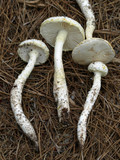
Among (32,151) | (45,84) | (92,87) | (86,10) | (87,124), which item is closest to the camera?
(32,151)

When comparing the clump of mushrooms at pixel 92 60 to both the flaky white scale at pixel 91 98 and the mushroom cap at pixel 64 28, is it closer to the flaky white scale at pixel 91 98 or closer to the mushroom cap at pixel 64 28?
the flaky white scale at pixel 91 98

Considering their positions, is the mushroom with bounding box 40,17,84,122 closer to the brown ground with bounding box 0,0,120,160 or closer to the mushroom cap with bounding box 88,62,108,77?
the brown ground with bounding box 0,0,120,160

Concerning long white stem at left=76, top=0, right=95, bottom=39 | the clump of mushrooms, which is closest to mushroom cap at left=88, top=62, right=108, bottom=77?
the clump of mushrooms

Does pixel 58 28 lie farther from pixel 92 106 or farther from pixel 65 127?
pixel 65 127

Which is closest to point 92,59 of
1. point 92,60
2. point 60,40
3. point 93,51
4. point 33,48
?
point 92,60

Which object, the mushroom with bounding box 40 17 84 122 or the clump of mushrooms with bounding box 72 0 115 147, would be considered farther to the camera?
the mushroom with bounding box 40 17 84 122

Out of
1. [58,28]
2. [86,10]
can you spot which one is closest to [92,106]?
[58,28]

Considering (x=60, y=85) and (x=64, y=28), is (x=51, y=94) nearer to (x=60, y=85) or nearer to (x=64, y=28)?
(x=60, y=85)

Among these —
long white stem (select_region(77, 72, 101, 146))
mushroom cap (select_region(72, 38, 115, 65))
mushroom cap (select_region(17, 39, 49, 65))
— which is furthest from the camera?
mushroom cap (select_region(17, 39, 49, 65))

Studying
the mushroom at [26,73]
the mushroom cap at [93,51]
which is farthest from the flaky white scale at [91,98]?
the mushroom at [26,73]
